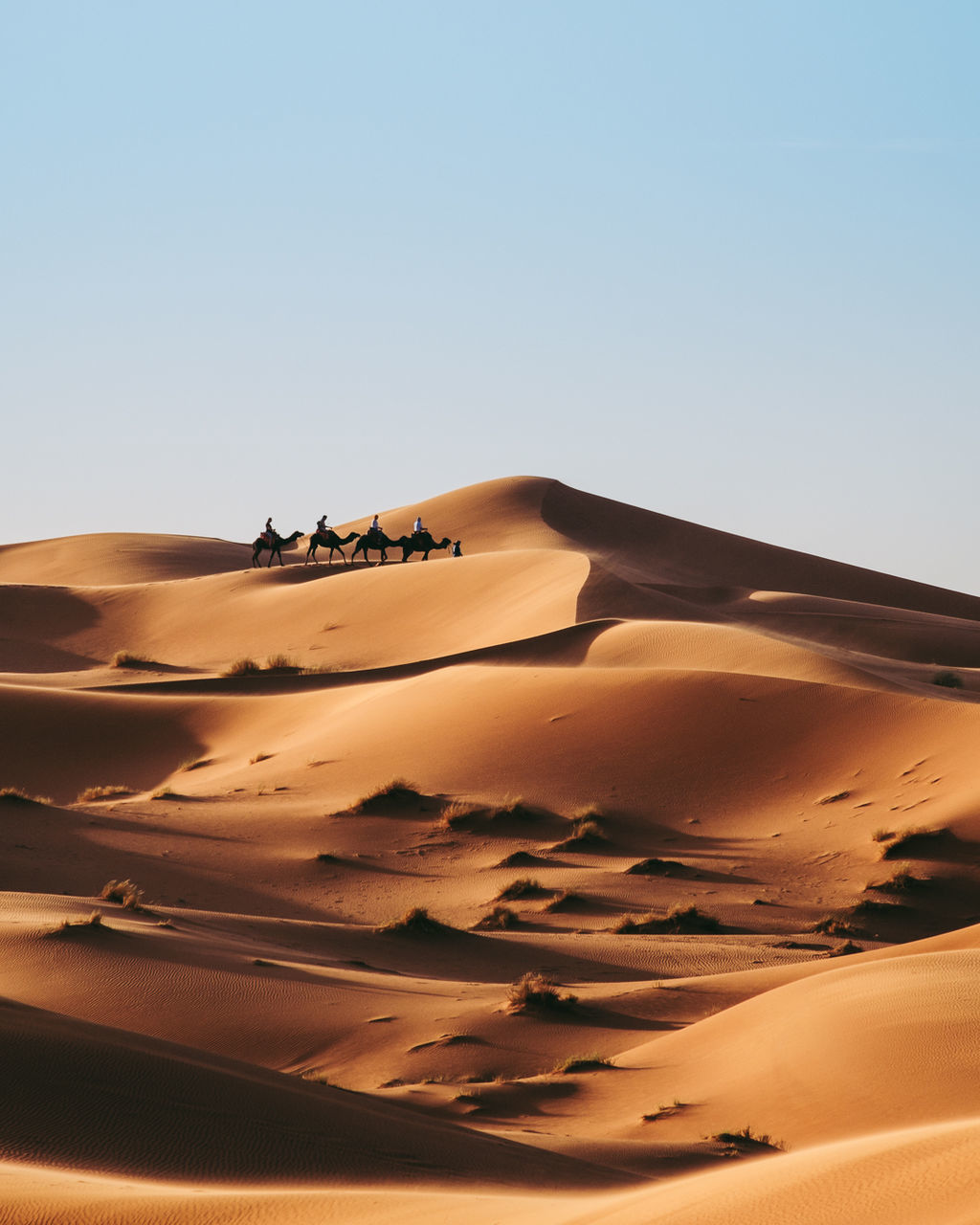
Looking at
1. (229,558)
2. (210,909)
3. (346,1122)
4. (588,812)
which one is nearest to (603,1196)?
(346,1122)

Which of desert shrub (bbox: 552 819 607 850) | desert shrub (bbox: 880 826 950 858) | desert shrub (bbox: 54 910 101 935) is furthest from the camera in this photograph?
desert shrub (bbox: 552 819 607 850)

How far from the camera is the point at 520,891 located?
59.3 ft

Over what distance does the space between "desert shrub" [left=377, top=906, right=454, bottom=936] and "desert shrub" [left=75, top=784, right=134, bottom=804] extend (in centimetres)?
977

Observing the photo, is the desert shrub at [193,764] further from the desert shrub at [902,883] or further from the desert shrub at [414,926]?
the desert shrub at [902,883]

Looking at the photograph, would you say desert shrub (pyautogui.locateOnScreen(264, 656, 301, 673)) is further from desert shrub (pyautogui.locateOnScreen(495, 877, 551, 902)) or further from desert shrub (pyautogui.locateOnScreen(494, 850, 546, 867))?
desert shrub (pyautogui.locateOnScreen(495, 877, 551, 902))

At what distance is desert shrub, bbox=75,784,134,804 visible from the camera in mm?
24234

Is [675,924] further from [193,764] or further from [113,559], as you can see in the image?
[113,559]

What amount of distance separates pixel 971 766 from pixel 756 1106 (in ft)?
43.5

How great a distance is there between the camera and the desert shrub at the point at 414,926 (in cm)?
1561

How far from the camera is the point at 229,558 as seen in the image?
7431 centimetres

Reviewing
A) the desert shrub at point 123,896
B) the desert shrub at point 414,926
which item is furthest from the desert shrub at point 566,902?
the desert shrub at point 123,896

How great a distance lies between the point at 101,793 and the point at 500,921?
1008 centimetres

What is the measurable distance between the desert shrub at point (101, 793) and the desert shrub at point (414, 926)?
977 cm

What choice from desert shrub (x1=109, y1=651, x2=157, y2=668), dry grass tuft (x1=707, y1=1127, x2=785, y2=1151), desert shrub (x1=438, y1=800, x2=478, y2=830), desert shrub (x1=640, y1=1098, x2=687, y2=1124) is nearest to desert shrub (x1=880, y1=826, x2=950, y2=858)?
desert shrub (x1=438, y1=800, x2=478, y2=830)
